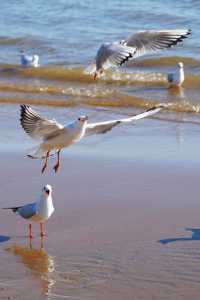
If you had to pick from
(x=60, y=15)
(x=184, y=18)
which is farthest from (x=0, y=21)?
(x=184, y=18)

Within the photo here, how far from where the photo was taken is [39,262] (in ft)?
21.0

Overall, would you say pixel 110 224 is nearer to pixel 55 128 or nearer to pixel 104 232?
pixel 104 232

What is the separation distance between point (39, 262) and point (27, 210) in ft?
2.51

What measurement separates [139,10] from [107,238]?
1521 centimetres

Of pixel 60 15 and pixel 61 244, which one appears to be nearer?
pixel 61 244

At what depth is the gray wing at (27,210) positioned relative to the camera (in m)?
7.01

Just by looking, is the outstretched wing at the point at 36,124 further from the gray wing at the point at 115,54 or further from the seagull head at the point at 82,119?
the gray wing at the point at 115,54

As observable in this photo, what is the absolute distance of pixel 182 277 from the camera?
5.96m

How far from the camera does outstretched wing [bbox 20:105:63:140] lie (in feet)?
22.8

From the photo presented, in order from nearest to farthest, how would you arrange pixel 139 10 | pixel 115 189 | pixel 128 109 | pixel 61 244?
1. pixel 61 244
2. pixel 115 189
3. pixel 128 109
4. pixel 139 10

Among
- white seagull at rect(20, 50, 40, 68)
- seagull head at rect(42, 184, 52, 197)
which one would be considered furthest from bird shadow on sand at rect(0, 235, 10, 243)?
white seagull at rect(20, 50, 40, 68)

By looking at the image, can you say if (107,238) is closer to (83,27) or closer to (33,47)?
(33,47)

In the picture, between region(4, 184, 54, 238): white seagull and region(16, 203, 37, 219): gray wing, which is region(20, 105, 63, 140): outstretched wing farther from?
region(16, 203, 37, 219): gray wing

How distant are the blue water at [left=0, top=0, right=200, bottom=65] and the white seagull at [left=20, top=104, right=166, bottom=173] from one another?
30.2 ft
